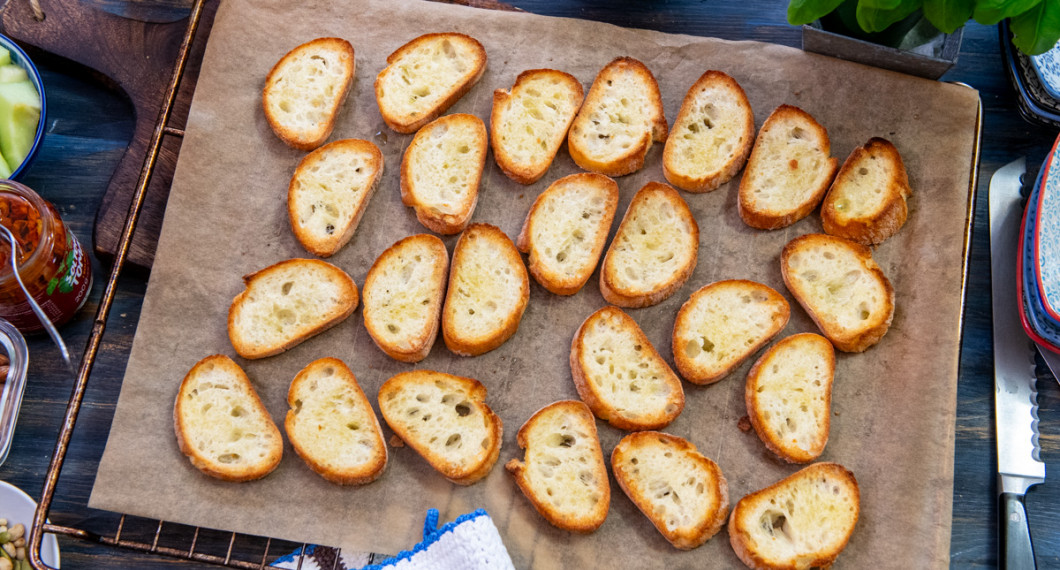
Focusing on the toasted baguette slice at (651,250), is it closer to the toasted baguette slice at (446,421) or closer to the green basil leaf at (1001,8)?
the toasted baguette slice at (446,421)

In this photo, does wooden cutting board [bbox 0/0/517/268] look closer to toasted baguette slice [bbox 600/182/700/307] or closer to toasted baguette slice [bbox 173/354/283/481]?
toasted baguette slice [bbox 173/354/283/481]

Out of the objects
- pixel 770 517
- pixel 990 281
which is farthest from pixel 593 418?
pixel 990 281

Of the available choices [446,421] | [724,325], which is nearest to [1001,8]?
[724,325]

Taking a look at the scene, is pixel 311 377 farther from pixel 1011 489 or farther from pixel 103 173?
pixel 1011 489

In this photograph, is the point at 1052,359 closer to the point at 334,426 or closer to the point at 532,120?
the point at 532,120

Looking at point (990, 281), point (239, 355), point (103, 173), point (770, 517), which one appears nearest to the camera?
point (770, 517)

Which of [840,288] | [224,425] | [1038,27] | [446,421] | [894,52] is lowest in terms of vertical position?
[224,425]

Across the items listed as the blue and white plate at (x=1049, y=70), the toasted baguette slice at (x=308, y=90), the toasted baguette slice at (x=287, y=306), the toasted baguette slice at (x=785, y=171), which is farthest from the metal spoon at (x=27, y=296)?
the blue and white plate at (x=1049, y=70)
